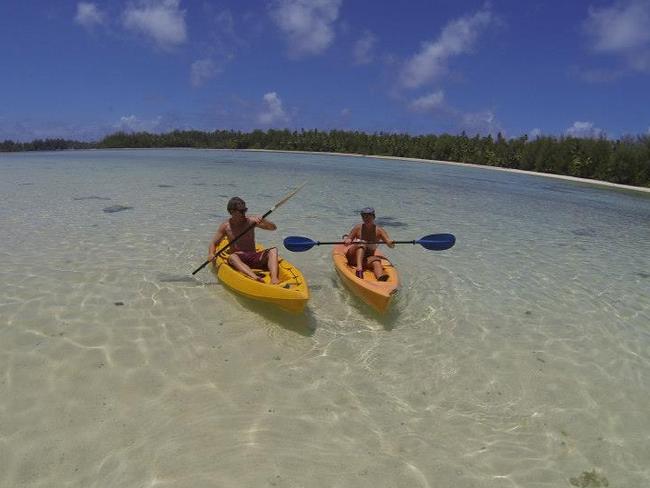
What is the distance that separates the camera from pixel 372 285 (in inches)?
203

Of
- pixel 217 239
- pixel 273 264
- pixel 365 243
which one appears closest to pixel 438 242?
pixel 365 243

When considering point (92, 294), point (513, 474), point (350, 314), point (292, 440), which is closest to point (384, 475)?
point (292, 440)

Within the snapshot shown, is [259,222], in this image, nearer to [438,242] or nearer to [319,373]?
[319,373]

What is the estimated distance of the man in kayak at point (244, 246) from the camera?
5548 millimetres

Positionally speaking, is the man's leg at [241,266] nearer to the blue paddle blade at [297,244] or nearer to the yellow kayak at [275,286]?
the yellow kayak at [275,286]

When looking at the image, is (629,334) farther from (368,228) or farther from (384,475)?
(384,475)

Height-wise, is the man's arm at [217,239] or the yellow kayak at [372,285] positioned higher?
the man's arm at [217,239]

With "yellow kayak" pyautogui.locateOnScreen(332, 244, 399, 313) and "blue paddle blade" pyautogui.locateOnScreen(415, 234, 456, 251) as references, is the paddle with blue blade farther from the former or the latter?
"yellow kayak" pyautogui.locateOnScreen(332, 244, 399, 313)

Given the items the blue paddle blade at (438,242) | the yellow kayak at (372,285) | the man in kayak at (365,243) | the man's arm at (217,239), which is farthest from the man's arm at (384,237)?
the man's arm at (217,239)

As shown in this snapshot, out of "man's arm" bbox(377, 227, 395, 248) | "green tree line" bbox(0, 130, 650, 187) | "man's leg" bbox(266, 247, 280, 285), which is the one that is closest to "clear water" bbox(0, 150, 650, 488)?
"man's leg" bbox(266, 247, 280, 285)

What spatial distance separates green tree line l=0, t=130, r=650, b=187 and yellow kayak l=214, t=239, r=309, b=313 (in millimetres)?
29789

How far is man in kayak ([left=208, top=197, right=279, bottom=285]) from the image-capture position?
555 centimetres

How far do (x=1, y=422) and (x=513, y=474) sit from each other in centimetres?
357

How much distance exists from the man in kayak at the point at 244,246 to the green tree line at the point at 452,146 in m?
29.7
